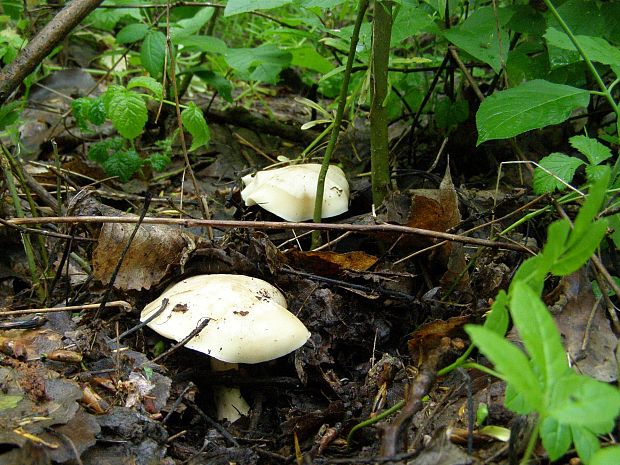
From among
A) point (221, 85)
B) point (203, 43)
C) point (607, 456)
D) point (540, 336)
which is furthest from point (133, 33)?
point (607, 456)

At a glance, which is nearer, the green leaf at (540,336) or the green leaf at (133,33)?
the green leaf at (540,336)

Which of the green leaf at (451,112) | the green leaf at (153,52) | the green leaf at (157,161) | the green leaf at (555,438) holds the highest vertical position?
the green leaf at (153,52)

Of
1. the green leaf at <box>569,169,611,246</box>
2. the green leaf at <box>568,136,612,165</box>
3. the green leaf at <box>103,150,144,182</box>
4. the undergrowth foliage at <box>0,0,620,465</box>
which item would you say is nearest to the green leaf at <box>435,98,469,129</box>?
the undergrowth foliage at <box>0,0,620,465</box>

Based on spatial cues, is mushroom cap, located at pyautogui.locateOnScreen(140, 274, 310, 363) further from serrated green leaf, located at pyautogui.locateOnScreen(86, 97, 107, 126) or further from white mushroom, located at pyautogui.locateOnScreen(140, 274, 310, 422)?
serrated green leaf, located at pyautogui.locateOnScreen(86, 97, 107, 126)

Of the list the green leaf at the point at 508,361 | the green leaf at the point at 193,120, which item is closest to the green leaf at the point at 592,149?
the green leaf at the point at 508,361

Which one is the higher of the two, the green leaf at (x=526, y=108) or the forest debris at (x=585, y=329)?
the green leaf at (x=526, y=108)

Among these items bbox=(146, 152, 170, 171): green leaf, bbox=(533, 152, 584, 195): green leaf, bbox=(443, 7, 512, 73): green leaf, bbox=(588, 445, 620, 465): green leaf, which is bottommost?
bbox=(146, 152, 170, 171): green leaf

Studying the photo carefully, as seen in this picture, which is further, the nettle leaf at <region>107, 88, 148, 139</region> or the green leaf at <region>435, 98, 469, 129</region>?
the green leaf at <region>435, 98, 469, 129</region>

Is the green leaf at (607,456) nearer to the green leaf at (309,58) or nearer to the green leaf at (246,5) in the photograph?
the green leaf at (246,5)
